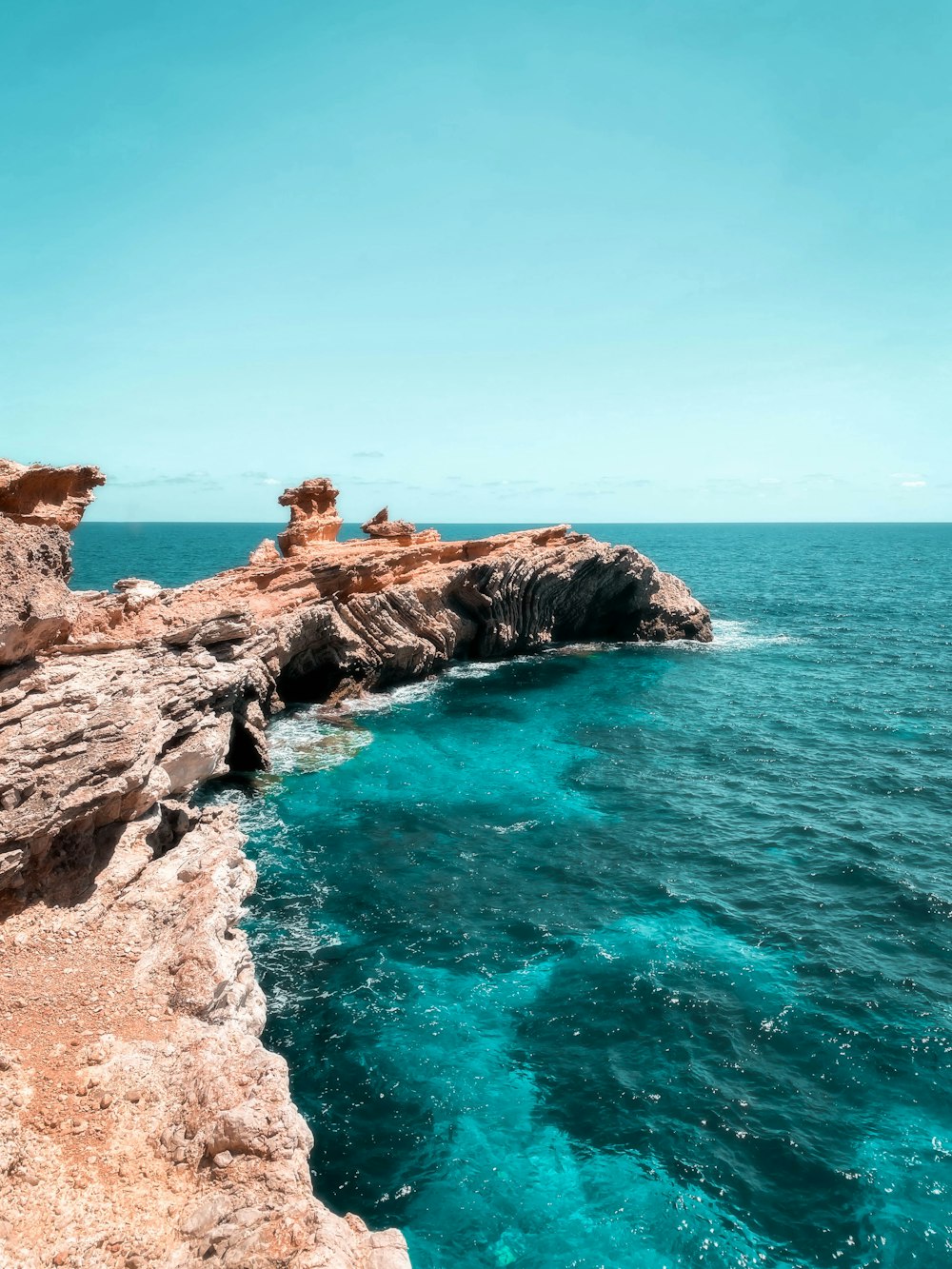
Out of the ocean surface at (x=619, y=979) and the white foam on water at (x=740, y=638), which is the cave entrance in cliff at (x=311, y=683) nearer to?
the ocean surface at (x=619, y=979)

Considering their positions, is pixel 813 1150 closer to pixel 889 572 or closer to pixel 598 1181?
pixel 598 1181

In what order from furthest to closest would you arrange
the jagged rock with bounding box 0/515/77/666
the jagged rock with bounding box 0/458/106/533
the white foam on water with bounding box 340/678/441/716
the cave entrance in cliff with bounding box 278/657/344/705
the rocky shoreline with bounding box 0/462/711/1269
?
1. the cave entrance in cliff with bounding box 278/657/344/705
2. the white foam on water with bounding box 340/678/441/716
3. the jagged rock with bounding box 0/458/106/533
4. the jagged rock with bounding box 0/515/77/666
5. the rocky shoreline with bounding box 0/462/711/1269

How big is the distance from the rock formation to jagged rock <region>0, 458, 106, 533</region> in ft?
100

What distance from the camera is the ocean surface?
1303 centimetres

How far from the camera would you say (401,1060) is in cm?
1619

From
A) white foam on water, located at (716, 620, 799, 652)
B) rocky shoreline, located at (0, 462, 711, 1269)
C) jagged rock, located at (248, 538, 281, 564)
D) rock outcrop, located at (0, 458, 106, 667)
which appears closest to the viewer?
rocky shoreline, located at (0, 462, 711, 1269)

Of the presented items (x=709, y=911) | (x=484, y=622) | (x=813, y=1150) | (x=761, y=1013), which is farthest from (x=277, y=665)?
(x=813, y=1150)

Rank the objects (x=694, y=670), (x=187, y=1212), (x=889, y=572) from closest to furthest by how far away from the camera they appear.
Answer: (x=187, y=1212)
(x=694, y=670)
(x=889, y=572)

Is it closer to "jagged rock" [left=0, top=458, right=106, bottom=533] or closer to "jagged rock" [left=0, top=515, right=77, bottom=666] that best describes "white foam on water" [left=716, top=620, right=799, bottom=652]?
"jagged rock" [left=0, top=458, right=106, bottom=533]

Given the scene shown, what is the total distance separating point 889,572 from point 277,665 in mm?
108806

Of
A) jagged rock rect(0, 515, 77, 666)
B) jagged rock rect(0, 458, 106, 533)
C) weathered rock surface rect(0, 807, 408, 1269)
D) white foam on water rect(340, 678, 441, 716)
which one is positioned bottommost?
white foam on water rect(340, 678, 441, 716)

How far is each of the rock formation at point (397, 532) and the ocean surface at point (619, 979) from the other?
16.1m

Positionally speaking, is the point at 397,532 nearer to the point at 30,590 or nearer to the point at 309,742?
the point at 309,742

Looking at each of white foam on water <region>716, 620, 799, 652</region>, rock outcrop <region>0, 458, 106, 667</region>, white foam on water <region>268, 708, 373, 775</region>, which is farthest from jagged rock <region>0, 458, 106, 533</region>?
white foam on water <region>716, 620, 799, 652</region>
